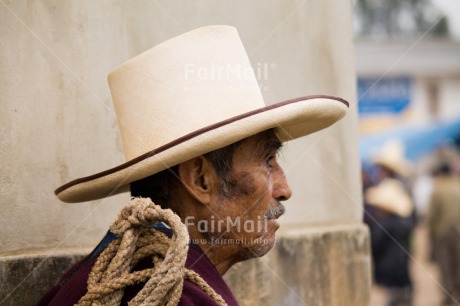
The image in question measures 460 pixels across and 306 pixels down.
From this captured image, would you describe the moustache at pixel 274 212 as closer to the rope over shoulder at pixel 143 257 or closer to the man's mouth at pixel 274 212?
the man's mouth at pixel 274 212

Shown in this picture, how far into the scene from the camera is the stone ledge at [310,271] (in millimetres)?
3479

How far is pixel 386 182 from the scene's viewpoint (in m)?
9.78

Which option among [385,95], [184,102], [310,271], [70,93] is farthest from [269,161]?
[385,95]

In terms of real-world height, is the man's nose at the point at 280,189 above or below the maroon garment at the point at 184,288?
above

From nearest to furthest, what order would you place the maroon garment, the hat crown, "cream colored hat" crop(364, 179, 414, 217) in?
1. the maroon garment
2. the hat crown
3. "cream colored hat" crop(364, 179, 414, 217)

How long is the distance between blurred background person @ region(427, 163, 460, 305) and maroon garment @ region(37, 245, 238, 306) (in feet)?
26.4

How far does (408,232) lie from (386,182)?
1010 mm

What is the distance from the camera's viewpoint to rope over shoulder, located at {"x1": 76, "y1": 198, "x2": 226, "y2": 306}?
6.88 feet

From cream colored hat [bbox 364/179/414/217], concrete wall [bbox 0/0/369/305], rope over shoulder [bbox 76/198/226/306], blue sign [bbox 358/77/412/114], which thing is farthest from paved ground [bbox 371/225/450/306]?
rope over shoulder [bbox 76/198/226/306]

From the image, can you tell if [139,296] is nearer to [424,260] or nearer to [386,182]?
[386,182]

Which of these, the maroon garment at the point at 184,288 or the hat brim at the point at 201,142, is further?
the hat brim at the point at 201,142

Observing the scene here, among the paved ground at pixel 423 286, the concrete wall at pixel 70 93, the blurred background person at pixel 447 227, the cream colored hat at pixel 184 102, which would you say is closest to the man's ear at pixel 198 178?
the cream colored hat at pixel 184 102

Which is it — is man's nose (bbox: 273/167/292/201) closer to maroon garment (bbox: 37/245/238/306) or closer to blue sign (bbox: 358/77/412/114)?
maroon garment (bbox: 37/245/238/306)

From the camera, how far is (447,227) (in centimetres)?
A: 1016
